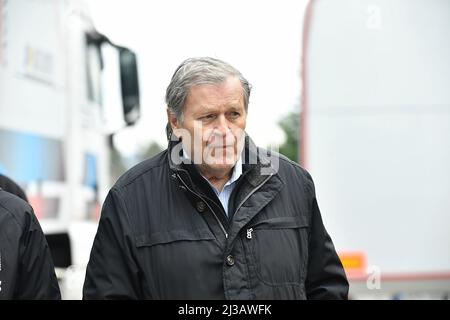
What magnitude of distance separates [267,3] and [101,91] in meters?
1.29

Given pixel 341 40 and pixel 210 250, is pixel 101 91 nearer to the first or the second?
pixel 341 40

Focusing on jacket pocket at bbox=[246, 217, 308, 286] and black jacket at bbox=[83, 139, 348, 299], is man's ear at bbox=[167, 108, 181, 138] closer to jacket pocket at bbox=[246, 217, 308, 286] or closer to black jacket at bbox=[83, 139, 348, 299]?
black jacket at bbox=[83, 139, 348, 299]

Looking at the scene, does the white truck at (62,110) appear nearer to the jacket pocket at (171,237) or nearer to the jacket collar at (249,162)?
the jacket collar at (249,162)

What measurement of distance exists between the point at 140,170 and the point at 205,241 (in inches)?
13.3

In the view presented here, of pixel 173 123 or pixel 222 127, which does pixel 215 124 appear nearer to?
pixel 222 127

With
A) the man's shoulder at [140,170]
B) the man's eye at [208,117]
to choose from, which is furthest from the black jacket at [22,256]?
the man's eye at [208,117]

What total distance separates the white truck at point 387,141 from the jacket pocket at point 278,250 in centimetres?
166

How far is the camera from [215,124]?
7.95 ft

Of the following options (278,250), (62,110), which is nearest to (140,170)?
(278,250)

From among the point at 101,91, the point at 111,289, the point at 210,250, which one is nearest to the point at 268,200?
the point at 210,250

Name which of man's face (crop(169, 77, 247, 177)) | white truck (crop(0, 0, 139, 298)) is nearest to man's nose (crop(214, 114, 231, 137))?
man's face (crop(169, 77, 247, 177))

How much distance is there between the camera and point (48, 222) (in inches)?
179

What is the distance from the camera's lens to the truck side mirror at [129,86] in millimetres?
4733

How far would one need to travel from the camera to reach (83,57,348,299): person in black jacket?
2332 mm
